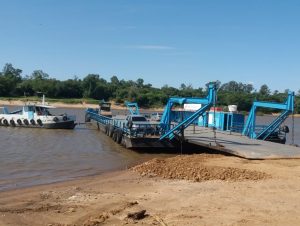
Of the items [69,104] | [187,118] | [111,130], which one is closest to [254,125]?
[187,118]

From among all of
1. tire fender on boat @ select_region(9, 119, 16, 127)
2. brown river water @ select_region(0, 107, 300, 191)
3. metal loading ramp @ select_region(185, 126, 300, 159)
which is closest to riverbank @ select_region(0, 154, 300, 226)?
brown river water @ select_region(0, 107, 300, 191)

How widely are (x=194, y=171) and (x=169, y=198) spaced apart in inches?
162

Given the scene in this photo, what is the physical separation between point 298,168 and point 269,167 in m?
1.03

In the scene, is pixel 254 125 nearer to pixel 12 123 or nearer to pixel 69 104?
pixel 12 123

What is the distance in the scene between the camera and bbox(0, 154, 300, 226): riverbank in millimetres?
9953

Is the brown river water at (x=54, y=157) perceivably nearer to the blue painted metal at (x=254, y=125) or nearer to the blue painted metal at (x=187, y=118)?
the blue painted metal at (x=187, y=118)

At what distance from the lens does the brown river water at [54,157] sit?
56.4ft

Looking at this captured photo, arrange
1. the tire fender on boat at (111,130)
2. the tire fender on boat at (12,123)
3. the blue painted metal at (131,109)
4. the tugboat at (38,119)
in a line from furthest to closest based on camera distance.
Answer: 1. the tire fender on boat at (12,123)
2. the blue painted metal at (131,109)
3. the tugboat at (38,119)
4. the tire fender on boat at (111,130)

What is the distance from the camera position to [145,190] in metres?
13.5

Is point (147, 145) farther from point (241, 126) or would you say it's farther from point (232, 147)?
point (241, 126)

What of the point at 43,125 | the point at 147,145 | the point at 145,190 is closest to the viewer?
the point at 145,190

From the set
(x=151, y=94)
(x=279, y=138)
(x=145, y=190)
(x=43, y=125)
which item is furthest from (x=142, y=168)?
(x=151, y=94)

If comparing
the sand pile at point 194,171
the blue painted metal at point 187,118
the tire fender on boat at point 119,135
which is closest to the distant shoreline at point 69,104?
the tire fender on boat at point 119,135

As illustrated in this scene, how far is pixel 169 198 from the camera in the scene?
476 inches
